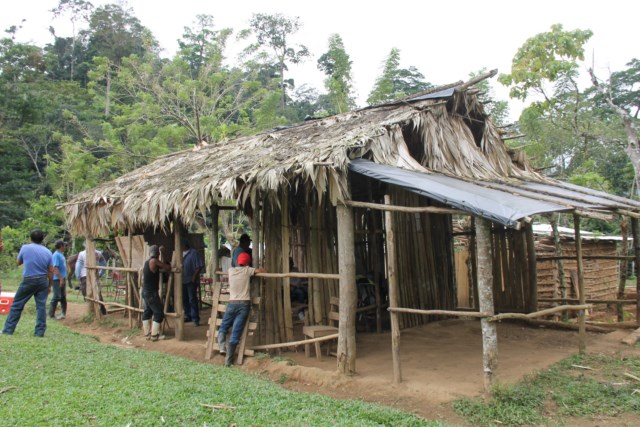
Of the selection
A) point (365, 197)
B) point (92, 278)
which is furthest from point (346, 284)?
point (92, 278)

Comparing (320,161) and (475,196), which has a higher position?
(320,161)

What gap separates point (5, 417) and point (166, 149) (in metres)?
13.7

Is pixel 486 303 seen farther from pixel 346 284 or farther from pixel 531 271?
pixel 531 271

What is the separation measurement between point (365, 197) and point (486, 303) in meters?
3.71

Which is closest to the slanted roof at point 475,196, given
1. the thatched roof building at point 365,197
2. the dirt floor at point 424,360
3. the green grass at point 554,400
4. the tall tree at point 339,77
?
the thatched roof building at point 365,197

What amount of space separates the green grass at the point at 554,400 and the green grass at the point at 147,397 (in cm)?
75

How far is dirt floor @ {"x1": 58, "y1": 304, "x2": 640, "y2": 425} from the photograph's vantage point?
5.05 meters

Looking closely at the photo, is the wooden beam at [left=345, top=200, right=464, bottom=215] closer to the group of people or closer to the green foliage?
the group of people

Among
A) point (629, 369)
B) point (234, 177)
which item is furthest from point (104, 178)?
point (629, 369)

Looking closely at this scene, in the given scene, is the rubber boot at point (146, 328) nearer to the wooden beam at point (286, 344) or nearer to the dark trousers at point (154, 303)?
the dark trousers at point (154, 303)

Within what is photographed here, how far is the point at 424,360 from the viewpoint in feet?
20.3

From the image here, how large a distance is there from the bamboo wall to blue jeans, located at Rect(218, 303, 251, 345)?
22.8 ft

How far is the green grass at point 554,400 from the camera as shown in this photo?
175 inches

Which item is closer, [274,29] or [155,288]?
[155,288]
